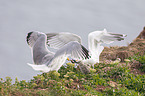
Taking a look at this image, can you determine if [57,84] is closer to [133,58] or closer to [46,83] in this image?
[46,83]

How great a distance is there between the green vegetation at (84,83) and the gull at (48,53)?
0.46m

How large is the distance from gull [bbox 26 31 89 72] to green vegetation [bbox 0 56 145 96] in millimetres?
457

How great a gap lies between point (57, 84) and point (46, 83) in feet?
1.27

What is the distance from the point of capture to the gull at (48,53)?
6621mm

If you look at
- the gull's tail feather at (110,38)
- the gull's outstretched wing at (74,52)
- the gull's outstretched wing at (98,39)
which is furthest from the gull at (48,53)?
the gull's tail feather at (110,38)

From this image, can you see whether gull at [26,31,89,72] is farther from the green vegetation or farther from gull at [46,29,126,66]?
gull at [46,29,126,66]

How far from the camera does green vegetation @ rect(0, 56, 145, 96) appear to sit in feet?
22.3

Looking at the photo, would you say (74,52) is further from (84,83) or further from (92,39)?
(92,39)

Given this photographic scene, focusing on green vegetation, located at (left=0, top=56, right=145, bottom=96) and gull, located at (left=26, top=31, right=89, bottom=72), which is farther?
green vegetation, located at (left=0, top=56, right=145, bottom=96)

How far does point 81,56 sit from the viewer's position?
21.7ft

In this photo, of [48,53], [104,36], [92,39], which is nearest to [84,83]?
[48,53]

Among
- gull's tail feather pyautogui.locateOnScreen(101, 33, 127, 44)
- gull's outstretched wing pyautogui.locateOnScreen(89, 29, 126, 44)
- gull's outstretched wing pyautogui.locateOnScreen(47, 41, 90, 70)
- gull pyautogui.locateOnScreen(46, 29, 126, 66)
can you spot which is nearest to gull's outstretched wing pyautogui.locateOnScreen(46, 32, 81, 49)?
gull pyautogui.locateOnScreen(46, 29, 126, 66)

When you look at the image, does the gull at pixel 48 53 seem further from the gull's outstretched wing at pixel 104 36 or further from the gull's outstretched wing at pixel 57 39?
the gull's outstretched wing at pixel 104 36

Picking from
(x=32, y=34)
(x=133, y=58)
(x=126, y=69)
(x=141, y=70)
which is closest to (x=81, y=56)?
(x=32, y=34)
